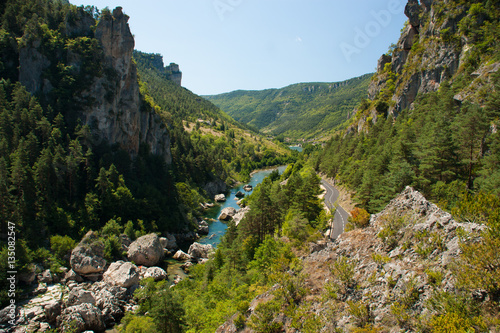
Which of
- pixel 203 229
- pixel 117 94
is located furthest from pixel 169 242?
pixel 117 94

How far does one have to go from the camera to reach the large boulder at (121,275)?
3991 cm

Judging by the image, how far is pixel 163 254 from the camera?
52.9 m

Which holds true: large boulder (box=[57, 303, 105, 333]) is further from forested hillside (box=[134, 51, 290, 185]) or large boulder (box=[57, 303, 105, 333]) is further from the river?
forested hillside (box=[134, 51, 290, 185])

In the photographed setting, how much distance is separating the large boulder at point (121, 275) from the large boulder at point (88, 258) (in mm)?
1836

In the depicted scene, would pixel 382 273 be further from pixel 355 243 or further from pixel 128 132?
pixel 128 132

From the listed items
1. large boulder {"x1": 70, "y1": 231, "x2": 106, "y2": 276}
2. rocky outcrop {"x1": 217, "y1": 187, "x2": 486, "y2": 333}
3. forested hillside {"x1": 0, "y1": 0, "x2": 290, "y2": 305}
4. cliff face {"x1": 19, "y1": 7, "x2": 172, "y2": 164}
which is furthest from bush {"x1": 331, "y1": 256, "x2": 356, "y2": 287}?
cliff face {"x1": 19, "y1": 7, "x2": 172, "y2": 164}

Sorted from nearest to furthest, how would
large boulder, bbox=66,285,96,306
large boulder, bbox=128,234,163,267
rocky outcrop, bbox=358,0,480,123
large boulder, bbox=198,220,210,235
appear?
large boulder, bbox=66,285,96,306 < large boulder, bbox=128,234,163,267 < rocky outcrop, bbox=358,0,480,123 < large boulder, bbox=198,220,210,235

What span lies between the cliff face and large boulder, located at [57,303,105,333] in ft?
154

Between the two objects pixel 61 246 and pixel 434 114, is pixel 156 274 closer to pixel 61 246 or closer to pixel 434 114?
pixel 61 246

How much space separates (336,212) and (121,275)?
120 feet

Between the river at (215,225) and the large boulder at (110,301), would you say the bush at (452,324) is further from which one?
the river at (215,225)

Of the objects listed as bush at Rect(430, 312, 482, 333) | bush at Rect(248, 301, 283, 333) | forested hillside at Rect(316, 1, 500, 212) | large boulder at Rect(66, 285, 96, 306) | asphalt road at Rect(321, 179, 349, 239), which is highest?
forested hillside at Rect(316, 1, 500, 212)

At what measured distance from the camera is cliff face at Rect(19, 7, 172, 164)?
64.2 m

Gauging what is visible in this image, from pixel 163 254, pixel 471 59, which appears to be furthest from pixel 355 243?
pixel 471 59
